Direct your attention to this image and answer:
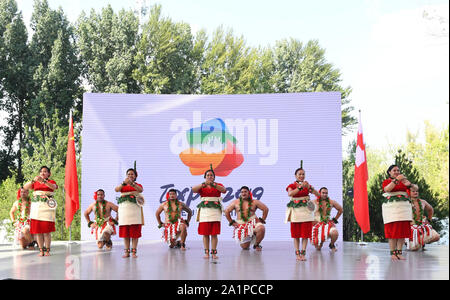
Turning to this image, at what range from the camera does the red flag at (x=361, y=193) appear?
991 cm

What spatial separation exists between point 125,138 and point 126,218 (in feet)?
12.0

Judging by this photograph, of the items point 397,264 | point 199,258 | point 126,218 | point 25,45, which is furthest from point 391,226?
point 25,45

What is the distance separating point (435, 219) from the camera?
13.3 m

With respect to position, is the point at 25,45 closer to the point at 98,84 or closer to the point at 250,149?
the point at 98,84

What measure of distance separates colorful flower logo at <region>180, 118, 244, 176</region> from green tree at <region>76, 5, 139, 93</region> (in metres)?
10.4

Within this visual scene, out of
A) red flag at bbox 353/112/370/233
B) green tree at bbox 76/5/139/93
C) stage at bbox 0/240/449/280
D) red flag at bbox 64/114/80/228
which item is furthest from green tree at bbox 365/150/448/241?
green tree at bbox 76/5/139/93

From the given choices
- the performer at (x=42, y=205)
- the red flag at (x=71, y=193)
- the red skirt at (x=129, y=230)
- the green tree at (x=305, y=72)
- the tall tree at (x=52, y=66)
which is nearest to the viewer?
the red skirt at (x=129, y=230)

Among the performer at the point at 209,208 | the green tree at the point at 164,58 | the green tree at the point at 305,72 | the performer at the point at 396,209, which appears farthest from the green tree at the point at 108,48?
the performer at the point at 396,209

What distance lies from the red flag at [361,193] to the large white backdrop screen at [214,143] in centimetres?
55

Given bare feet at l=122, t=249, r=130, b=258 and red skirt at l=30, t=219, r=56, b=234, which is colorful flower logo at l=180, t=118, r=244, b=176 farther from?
red skirt at l=30, t=219, r=56, b=234

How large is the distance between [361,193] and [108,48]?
1418 cm

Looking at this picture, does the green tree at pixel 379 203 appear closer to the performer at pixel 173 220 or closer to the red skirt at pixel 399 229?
the performer at pixel 173 220

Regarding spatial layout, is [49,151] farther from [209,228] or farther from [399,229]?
[399,229]

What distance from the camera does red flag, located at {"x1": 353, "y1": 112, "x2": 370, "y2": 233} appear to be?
9906mm
